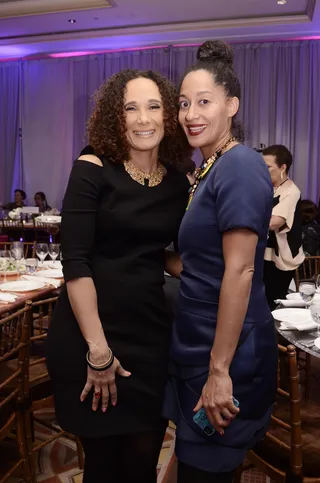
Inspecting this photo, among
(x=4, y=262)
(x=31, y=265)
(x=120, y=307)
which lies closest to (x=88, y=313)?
(x=120, y=307)

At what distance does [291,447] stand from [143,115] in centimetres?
115

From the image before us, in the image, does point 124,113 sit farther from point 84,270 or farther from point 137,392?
point 137,392

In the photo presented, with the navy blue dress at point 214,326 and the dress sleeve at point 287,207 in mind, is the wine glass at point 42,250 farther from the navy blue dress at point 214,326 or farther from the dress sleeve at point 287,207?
the navy blue dress at point 214,326

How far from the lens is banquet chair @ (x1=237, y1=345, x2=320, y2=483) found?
5.52ft

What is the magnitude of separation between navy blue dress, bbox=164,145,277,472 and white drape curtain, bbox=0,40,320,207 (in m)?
6.75

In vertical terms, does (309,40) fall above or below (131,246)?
above

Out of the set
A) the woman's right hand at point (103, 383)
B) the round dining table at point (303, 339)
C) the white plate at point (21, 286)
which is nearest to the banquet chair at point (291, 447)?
the round dining table at point (303, 339)

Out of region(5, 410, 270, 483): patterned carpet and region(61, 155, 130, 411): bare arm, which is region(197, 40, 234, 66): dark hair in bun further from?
region(5, 410, 270, 483): patterned carpet

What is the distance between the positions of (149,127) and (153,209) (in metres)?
0.23

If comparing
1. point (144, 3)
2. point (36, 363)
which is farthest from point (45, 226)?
point (36, 363)

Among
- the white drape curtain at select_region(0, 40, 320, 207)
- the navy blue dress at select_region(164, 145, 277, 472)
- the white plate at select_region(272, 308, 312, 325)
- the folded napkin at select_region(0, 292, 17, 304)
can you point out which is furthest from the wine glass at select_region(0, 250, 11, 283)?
the white drape curtain at select_region(0, 40, 320, 207)

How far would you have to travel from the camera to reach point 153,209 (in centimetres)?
149

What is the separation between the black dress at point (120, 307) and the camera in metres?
Answer: 1.44

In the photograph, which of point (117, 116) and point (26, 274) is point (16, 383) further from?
point (117, 116)
